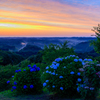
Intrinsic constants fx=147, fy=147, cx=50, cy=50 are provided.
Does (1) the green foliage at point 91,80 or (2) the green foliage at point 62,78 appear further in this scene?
(2) the green foliage at point 62,78

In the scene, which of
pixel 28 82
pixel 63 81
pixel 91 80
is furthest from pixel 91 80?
pixel 28 82

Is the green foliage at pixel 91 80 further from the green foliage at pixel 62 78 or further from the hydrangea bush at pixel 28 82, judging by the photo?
the hydrangea bush at pixel 28 82

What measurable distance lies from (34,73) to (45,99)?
1343mm

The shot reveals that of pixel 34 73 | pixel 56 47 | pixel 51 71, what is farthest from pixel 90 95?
pixel 56 47

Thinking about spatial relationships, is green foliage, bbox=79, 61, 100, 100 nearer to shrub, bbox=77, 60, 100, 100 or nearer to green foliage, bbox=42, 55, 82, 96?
shrub, bbox=77, 60, 100, 100

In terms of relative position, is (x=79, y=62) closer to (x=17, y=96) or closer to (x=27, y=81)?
(x=27, y=81)

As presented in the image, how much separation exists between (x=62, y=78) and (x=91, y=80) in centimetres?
107

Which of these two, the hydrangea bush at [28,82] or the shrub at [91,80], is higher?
the shrub at [91,80]

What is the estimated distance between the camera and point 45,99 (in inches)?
209

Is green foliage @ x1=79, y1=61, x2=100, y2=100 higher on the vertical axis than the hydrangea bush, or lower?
higher

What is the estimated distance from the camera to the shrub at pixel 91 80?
4.14 meters

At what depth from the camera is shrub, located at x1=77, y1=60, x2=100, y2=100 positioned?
4.14 meters

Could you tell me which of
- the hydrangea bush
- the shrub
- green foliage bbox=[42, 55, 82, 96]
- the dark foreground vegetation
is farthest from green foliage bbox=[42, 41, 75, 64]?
the shrub

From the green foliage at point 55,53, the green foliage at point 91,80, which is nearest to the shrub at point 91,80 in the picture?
the green foliage at point 91,80
